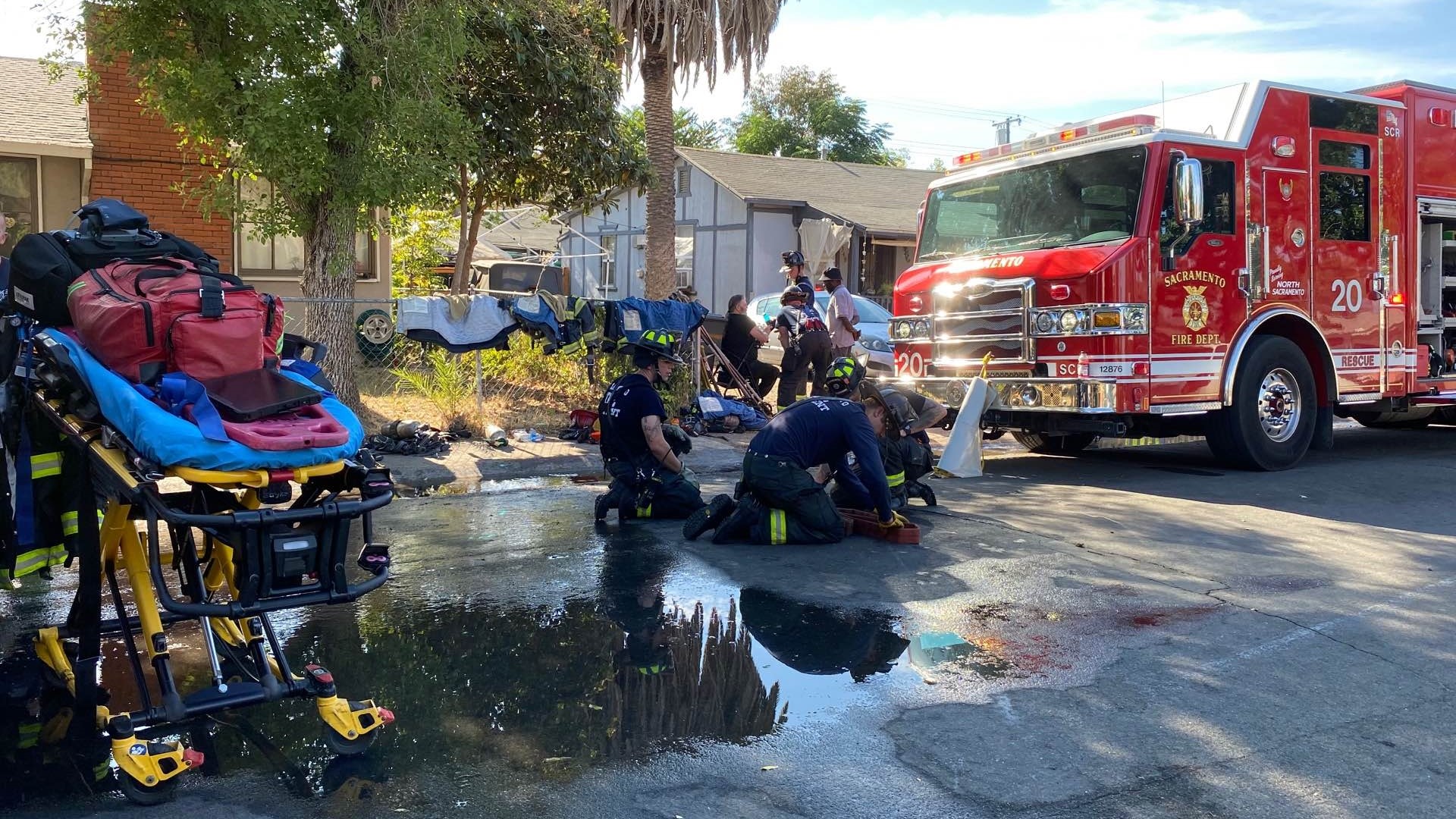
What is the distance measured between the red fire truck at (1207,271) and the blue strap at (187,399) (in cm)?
725

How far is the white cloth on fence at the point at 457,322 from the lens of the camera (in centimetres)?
1180

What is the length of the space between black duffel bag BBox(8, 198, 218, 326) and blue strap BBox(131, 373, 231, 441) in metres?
0.70

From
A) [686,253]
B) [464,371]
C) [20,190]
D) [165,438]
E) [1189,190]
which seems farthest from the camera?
[686,253]

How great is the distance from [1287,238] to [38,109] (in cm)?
1724

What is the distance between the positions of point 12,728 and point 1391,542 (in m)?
7.74

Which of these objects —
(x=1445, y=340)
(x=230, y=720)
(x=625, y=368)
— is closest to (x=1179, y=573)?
(x=230, y=720)

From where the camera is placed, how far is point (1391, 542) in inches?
308

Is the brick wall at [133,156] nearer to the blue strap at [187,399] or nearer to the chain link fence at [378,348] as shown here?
the chain link fence at [378,348]

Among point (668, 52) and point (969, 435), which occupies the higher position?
point (668, 52)

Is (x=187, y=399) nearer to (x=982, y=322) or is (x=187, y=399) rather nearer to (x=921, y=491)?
(x=921, y=491)

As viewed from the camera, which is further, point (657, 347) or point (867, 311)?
point (867, 311)

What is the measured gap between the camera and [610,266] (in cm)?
3269

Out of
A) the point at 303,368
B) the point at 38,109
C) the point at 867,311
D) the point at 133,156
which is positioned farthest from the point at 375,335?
the point at 303,368

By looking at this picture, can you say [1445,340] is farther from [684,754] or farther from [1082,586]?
[684,754]
